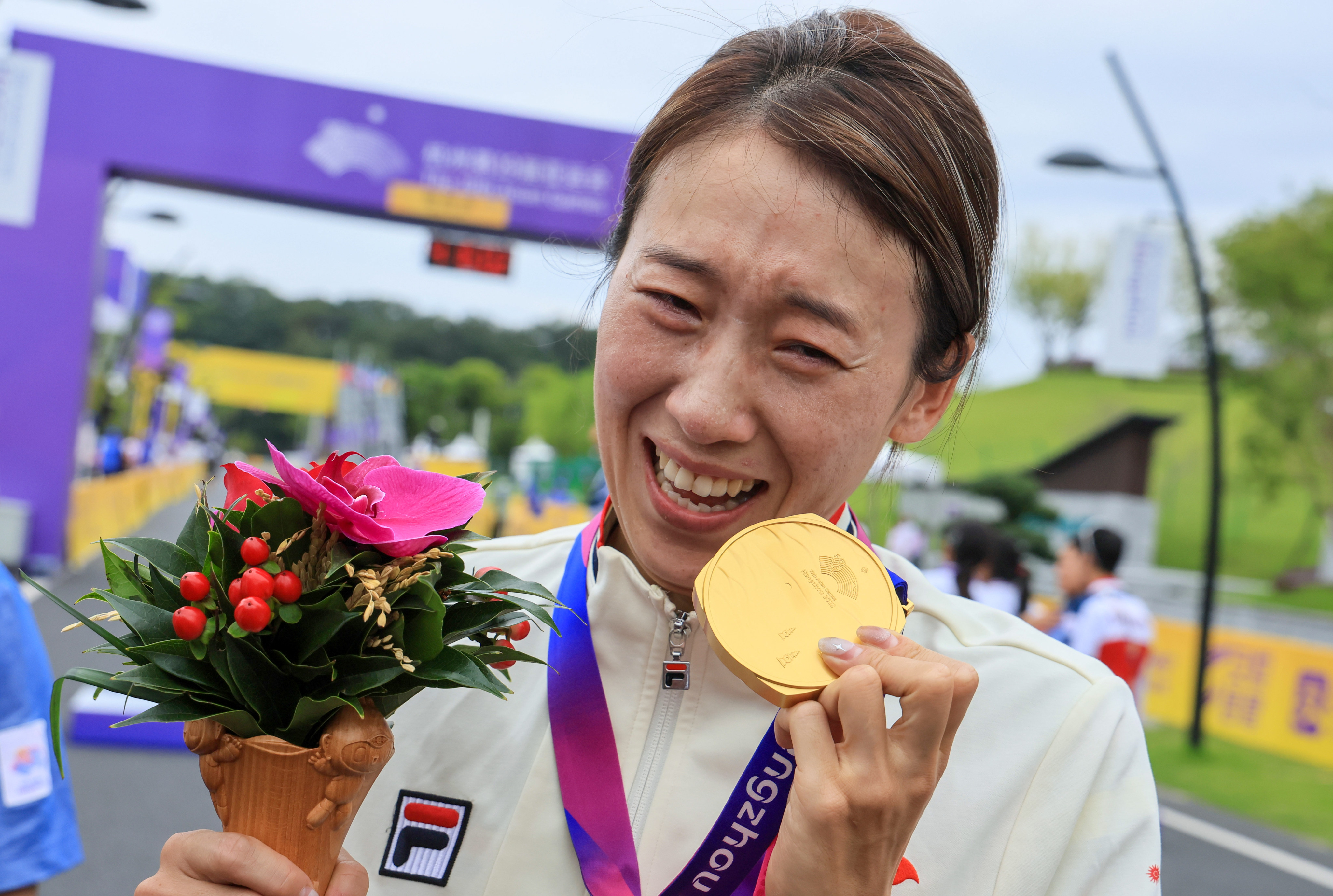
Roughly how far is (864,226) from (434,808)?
1006mm

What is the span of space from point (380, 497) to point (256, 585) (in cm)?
17

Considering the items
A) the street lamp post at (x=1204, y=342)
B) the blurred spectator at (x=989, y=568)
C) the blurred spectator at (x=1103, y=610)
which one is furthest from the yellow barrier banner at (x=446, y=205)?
the blurred spectator at (x=1103, y=610)

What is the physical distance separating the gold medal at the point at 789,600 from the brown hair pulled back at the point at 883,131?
0.32 meters

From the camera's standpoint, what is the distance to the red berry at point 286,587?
1.10 m

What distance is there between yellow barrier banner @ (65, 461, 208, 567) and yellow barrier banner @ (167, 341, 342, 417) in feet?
18.4

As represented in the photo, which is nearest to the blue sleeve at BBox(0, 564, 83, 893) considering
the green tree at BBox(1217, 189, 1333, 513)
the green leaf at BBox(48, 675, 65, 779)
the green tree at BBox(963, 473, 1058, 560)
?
Result: the green leaf at BBox(48, 675, 65, 779)

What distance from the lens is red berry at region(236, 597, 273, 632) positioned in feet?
3.48

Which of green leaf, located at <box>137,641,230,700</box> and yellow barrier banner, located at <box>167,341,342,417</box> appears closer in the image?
green leaf, located at <box>137,641,230,700</box>

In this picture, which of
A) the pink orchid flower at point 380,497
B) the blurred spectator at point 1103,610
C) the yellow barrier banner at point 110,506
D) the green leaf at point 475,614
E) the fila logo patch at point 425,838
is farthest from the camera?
the yellow barrier banner at point 110,506

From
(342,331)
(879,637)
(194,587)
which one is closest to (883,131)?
(879,637)

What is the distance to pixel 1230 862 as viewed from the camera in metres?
7.04

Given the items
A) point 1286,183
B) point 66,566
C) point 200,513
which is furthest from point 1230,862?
point 1286,183

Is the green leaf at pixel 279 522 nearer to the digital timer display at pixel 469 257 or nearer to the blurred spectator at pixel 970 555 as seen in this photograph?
the blurred spectator at pixel 970 555

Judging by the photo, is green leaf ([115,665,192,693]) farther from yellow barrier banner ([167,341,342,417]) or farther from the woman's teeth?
yellow barrier banner ([167,341,342,417])
